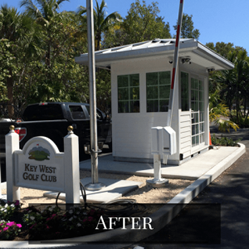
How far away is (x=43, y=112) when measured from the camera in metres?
8.81

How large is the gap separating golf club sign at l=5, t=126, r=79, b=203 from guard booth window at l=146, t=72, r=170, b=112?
400cm

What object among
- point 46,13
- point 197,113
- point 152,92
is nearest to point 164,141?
point 152,92

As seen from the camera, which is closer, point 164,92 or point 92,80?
point 92,80

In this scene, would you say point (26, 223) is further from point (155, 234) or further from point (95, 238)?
point (155, 234)

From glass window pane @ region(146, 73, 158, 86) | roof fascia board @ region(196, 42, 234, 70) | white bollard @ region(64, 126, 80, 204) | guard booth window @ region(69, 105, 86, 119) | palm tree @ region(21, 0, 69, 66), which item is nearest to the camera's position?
white bollard @ region(64, 126, 80, 204)

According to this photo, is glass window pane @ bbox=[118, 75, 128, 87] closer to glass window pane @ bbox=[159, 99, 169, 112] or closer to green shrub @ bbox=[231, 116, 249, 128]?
glass window pane @ bbox=[159, 99, 169, 112]

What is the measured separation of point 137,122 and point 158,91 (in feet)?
3.32

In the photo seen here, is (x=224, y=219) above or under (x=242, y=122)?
under

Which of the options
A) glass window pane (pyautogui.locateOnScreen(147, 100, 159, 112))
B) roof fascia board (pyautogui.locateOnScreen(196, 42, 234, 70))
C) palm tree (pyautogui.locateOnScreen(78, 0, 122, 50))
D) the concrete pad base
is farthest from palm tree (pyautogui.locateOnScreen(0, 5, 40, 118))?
the concrete pad base

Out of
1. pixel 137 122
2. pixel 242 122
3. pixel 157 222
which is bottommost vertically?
pixel 157 222

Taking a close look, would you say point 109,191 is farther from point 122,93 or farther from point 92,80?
point 122,93

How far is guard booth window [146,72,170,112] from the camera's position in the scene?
7.42 meters

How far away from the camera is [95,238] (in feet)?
10.7

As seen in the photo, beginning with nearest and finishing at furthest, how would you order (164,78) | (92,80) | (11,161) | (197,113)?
(11,161)
(92,80)
(164,78)
(197,113)
